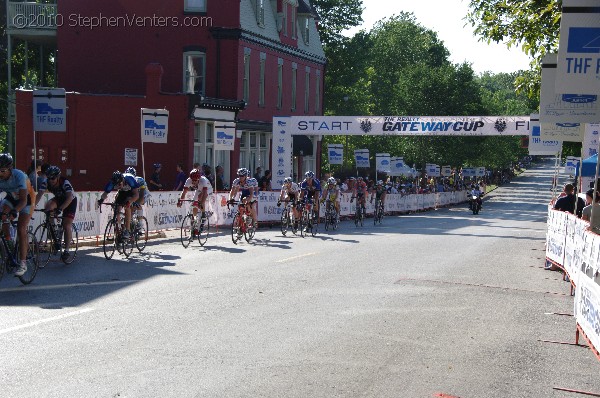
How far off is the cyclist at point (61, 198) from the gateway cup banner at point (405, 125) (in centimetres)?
2594

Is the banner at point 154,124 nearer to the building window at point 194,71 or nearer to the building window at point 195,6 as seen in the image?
the building window at point 194,71

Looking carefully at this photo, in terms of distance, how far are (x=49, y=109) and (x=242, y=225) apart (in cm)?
556

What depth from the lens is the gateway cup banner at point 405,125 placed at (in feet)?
135

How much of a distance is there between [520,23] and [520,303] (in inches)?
384

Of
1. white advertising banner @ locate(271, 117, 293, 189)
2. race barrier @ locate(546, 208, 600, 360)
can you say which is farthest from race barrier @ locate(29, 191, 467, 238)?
race barrier @ locate(546, 208, 600, 360)

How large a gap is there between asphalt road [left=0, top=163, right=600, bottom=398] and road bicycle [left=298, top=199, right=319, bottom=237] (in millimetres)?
8587

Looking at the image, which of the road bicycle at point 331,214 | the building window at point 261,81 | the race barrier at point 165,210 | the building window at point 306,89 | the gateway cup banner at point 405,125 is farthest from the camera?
the building window at point 306,89

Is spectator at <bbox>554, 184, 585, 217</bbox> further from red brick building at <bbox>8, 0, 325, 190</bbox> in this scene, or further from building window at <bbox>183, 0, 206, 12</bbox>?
building window at <bbox>183, 0, 206, 12</bbox>

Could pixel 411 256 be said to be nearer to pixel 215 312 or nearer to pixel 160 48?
pixel 215 312

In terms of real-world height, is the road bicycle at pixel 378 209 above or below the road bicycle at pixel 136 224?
below

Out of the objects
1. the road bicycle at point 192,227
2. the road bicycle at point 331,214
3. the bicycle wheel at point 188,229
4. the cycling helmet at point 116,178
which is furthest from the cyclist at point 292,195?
the cycling helmet at point 116,178

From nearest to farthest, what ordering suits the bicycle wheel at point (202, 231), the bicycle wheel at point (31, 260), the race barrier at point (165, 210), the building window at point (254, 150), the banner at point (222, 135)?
the bicycle wheel at point (31, 260) → the race barrier at point (165, 210) → the bicycle wheel at point (202, 231) → the banner at point (222, 135) → the building window at point (254, 150)

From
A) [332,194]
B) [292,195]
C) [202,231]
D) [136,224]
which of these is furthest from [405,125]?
[136,224]

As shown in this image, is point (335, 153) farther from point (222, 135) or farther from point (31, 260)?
point (31, 260)
